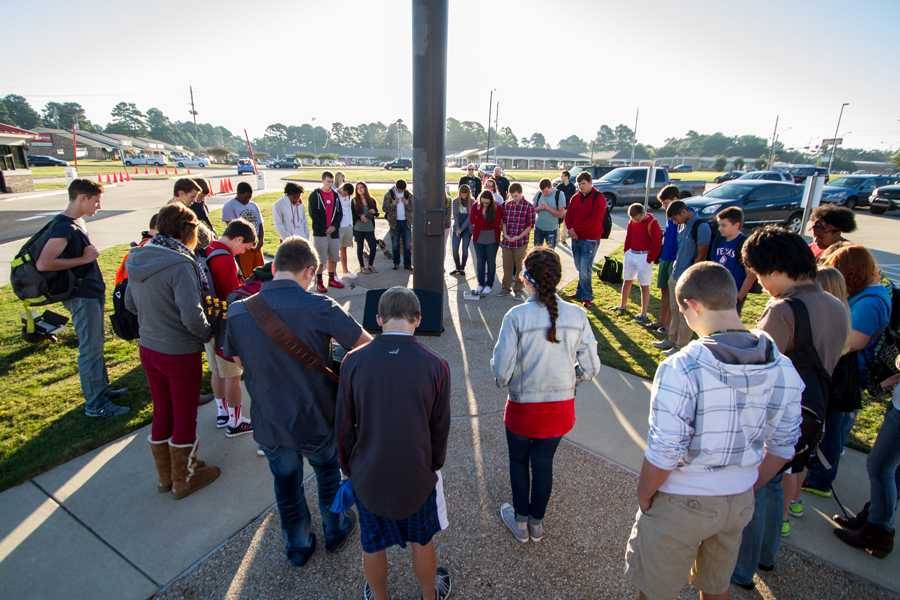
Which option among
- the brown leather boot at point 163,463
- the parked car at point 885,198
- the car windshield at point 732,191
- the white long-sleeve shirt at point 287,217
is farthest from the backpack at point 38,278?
the parked car at point 885,198

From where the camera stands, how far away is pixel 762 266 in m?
2.25

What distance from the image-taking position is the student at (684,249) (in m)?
4.89

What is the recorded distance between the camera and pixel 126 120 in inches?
4343

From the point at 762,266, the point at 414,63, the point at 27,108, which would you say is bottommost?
the point at 762,266

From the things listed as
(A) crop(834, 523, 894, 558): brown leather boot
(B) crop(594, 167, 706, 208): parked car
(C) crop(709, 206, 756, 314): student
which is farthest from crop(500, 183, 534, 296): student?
(B) crop(594, 167, 706, 208): parked car

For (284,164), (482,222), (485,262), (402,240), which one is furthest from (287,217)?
(284,164)

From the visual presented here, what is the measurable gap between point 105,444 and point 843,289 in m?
5.29

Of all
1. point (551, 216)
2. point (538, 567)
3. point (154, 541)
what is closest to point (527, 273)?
point (538, 567)

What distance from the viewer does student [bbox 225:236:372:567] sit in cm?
216

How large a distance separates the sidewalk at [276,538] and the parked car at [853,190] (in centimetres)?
2428

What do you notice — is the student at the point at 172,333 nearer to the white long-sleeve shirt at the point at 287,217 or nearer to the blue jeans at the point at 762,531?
the blue jeans at the point at 762,531

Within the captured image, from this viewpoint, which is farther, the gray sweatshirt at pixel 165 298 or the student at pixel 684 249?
the student at pixel 684 249

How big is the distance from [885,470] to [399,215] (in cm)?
767

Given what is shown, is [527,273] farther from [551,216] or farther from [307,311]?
[551,216]
